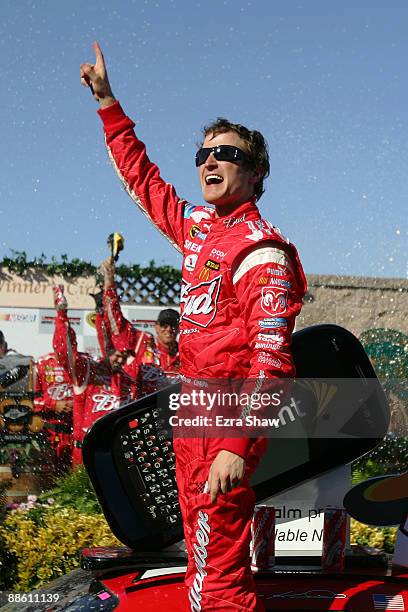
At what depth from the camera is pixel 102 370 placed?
691 cm

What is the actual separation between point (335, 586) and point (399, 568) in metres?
0.25

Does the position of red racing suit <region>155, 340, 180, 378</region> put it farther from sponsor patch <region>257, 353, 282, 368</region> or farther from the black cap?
sponsor patch <region>257, 353, 282, 368</region>

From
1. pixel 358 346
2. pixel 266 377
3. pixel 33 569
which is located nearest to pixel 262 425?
pixel 266 377

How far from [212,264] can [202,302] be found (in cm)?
12

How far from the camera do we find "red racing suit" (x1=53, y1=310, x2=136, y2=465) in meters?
6.56

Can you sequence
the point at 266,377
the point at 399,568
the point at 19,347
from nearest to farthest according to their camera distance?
the point at 266,377 < the point at 399,568 < the point at 19,347

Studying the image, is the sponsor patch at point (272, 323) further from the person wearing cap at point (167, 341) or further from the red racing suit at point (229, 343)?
the person wearing cap at point (167, 341)

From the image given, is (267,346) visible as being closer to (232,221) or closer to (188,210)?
(232,221)

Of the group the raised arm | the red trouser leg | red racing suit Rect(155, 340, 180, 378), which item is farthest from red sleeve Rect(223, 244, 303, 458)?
red racing suit Rect(155, 340, 180, 378)

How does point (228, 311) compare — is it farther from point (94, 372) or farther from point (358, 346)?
point (94, 372)

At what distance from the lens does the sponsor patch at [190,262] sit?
99.1 inches

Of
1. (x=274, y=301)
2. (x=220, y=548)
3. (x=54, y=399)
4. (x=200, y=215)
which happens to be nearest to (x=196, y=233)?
(x=200, y=215)

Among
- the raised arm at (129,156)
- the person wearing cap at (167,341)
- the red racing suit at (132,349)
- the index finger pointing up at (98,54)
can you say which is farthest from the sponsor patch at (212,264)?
the person wearing cap at (167,341)

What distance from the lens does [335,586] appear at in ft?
8.13
